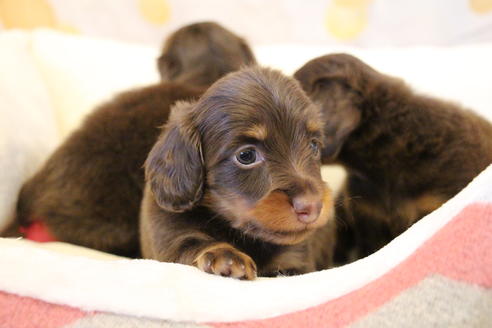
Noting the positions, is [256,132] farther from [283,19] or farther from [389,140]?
[283,19]

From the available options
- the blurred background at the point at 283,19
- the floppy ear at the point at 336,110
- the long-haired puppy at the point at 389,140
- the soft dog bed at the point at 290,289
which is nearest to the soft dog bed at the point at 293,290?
the soft dog bed at the point at 290,289

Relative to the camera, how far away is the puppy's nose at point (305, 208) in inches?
57.4

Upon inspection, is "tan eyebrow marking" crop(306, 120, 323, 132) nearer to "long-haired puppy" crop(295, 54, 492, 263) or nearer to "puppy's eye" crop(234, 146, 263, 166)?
"puppy's eye" crop(234, 146, 263, 166)

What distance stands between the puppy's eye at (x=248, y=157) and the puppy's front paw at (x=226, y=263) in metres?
0.26

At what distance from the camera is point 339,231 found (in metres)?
2.44

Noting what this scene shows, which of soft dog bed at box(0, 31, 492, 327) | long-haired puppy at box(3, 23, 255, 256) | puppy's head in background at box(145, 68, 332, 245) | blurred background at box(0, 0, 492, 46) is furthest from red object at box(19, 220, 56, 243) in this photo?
blurred background at box(0, 0, 492, 46)

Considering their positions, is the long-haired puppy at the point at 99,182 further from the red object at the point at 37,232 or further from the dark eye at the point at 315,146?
the dark eye at the point at 315,146

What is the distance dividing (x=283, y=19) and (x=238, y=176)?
2.73m

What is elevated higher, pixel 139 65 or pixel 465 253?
pixel 465 253

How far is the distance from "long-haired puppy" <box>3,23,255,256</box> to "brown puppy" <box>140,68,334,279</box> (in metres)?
0.49

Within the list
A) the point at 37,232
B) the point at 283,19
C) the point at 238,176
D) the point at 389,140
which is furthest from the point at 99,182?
the point at 283,19

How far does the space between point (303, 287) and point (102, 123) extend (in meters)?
1.30

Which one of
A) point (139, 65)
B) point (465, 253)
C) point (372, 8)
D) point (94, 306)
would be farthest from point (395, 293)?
point (372, 8)

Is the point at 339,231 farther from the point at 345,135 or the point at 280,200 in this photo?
the point at 280,200
